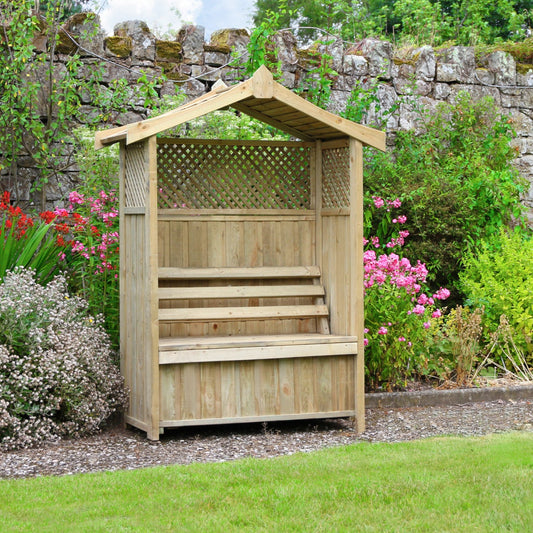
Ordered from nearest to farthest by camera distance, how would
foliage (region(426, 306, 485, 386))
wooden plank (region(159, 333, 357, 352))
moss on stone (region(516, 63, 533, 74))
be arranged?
wooden plank (region(159, 333, 357, 352)) < foliage (region(426, 306, 485, 386)) < moss on stone (region(516, 63, 533, 74))

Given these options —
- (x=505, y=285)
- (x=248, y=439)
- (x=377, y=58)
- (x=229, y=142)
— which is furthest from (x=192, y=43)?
(x=248, y=439)

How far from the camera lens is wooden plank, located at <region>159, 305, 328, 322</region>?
6.22 metres

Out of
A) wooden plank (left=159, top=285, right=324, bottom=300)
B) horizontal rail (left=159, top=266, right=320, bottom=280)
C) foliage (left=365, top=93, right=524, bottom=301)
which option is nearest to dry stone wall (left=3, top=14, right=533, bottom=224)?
foliage (left=365, top=93, right=524, bottom=301)

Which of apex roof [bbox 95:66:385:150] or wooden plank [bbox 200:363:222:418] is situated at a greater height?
apex roof [bbox 95:66:385:150]

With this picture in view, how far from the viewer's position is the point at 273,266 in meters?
6.80

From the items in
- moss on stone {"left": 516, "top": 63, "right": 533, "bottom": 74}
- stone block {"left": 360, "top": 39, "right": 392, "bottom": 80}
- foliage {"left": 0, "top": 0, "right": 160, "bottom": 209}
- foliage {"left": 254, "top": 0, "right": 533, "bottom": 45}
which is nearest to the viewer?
foliage {"left": 0, "top": 0, "right": 160, "bottom": 209}

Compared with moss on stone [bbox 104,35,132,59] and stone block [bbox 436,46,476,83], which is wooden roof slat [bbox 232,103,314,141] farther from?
stone block [bbox 436,46,476,83]

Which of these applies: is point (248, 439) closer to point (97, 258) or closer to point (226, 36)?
point (97, 258)

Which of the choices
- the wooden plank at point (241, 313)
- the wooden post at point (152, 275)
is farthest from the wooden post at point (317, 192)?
the wooden post at point (152, 275)

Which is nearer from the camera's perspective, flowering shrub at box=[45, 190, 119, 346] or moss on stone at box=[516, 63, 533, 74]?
flowering shrub at box=[45, 190, 119, 346]

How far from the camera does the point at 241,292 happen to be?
650cm

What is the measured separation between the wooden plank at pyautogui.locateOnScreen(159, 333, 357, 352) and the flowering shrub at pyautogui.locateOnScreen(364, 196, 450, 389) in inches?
33.0

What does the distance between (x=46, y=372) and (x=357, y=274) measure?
2.20m

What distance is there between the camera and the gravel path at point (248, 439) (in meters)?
5.16
